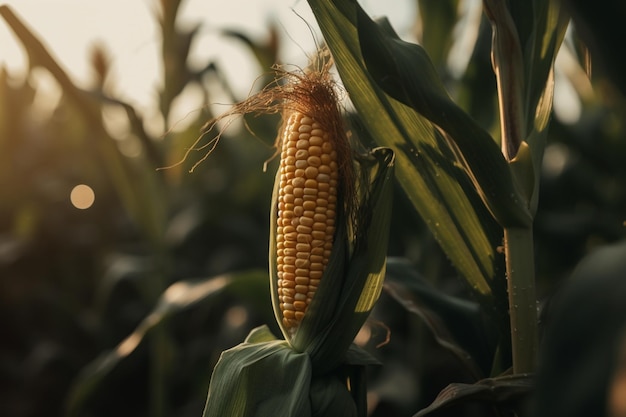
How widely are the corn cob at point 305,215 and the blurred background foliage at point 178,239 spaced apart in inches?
10.9

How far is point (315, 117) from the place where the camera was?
1.33 metres

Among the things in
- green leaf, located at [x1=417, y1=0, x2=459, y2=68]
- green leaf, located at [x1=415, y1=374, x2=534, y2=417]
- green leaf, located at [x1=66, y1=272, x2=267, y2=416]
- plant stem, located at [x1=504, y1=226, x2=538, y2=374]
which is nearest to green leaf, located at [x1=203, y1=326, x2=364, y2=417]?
green leaf, located at [x1=415, y1=374, x2=534, y2=417]

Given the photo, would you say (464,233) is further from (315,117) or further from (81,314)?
(81,314)

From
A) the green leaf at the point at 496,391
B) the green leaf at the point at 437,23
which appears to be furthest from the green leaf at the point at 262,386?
the green leaf at the point at 437,23

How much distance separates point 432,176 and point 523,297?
12.2 inches

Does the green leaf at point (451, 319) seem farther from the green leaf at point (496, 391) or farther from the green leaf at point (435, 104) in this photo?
the green leaf at point (435, 104)

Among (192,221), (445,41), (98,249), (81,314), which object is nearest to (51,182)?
(98,249)

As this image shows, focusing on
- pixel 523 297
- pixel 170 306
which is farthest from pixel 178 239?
pixel 523 297

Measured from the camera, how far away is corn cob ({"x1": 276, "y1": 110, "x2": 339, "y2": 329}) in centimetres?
128

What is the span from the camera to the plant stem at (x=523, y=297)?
125cm

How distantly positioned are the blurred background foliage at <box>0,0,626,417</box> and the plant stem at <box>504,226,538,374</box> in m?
0.24

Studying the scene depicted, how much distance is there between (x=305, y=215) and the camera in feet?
4.20

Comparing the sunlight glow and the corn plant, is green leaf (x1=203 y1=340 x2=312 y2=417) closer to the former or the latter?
the corn plant

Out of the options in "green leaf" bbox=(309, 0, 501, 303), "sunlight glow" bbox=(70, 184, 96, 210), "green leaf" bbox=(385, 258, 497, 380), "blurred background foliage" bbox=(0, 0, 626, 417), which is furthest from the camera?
"sunlight glow" bbox=(70, 184, 96, 210)
